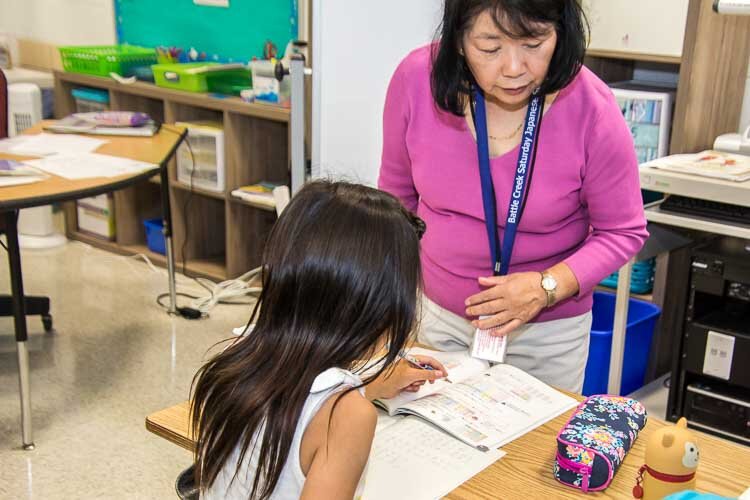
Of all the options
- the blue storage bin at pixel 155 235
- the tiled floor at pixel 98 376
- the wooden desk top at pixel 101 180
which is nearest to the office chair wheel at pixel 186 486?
the tiled floor at pixel 98 376

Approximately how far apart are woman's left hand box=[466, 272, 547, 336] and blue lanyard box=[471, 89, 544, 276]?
7 centimetres

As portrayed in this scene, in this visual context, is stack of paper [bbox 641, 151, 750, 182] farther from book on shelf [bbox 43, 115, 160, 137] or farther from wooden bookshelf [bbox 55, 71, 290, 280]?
book on shelf [bbox 43, 115, 160, 137]

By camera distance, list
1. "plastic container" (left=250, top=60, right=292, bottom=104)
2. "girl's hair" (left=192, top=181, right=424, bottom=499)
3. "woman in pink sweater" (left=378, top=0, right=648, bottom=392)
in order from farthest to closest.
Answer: "plastic container" (left=250, top=60, right=292, bottom=104) → "woman in pink sweater" (left=378, top=0, right=648, bottom=392) → "girl's hair" (left=192, top=181, right=424, bottom=499)

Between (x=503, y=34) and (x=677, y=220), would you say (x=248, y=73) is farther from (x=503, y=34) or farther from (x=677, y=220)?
(x=503, y=34)

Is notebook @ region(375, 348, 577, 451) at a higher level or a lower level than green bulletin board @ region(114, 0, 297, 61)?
lower

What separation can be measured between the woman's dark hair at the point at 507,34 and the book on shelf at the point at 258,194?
211 cm

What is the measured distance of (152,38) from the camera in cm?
446

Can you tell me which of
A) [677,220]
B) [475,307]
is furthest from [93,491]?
[677,220]

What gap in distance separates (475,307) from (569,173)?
29 centimetres

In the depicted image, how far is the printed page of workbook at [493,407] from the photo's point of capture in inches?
52.4

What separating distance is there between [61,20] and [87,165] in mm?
2450

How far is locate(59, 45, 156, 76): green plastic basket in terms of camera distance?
4.14m

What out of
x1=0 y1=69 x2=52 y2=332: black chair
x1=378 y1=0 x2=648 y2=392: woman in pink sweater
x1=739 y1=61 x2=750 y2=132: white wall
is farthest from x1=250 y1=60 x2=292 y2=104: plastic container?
x1=378 y1=0 x2=648 y2=392: woman in pink sweater

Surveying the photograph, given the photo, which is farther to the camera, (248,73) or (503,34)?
(248,73)
